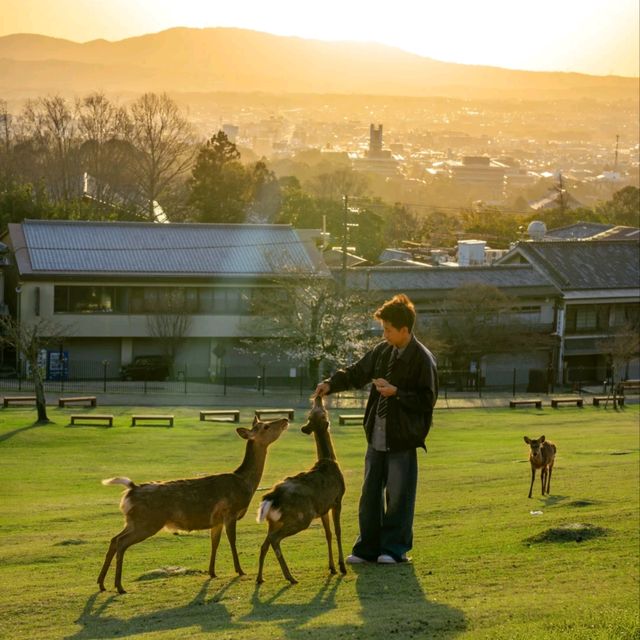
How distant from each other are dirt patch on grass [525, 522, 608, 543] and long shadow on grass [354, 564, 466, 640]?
94.2 inches

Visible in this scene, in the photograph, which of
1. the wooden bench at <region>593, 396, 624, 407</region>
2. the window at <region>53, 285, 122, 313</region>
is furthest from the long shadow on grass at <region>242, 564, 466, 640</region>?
the window at <region>53, 285, 122, 313</region>

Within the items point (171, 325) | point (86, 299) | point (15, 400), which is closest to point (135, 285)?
point (86, 299)

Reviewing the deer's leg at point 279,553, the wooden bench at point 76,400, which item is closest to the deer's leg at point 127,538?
the deer's leg at point 279,553

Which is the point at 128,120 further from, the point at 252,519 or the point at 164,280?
the point at 252,519

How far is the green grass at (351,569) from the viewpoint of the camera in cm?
956

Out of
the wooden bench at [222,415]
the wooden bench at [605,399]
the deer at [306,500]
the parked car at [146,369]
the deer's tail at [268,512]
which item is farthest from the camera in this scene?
the parked car at [146,369]

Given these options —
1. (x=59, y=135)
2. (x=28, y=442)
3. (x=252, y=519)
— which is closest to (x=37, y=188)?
(x=59, y=135)

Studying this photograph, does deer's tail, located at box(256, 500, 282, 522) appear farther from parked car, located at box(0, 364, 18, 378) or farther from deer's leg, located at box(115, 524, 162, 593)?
parked car, located at box(0, 364, 18, 378)

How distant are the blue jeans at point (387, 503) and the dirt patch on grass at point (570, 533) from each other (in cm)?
240

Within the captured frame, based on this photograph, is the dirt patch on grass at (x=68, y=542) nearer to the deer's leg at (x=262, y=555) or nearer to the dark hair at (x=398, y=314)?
the deer's leg at (x=262, y=555)

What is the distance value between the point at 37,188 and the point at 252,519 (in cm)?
5904

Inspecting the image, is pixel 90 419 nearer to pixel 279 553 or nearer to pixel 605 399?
pixel 605 399

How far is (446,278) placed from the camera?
59344 millimetres

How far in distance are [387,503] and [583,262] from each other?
177 feet
